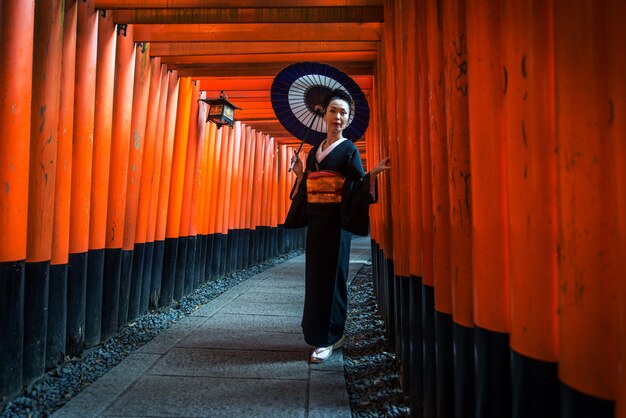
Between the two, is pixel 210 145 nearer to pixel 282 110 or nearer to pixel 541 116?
pixel 282 110

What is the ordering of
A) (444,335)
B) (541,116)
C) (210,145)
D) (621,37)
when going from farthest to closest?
(210,145), (444,335), (541,116), (621,37)

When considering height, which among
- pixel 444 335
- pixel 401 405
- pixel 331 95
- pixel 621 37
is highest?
pixel 331 95

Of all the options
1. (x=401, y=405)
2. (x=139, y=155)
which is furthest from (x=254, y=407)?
(x=139, y=155)

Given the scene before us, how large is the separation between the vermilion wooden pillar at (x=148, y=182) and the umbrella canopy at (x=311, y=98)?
164cm

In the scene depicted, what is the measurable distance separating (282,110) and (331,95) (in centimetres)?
67

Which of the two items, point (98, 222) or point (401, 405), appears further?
point (98, 222)

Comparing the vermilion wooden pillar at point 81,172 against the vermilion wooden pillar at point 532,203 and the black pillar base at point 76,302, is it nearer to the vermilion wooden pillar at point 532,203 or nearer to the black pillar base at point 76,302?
the black pillar base at point 76,302

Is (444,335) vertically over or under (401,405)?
over

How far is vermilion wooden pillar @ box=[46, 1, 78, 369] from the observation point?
3039 mm

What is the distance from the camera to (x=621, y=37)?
86 cm

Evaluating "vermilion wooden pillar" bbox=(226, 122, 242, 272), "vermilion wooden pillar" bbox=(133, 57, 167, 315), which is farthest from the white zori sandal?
"vermilion wooden pillar" bbox=(226, 122, 242, 272)

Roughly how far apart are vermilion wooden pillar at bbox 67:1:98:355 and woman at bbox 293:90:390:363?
71.0 inches

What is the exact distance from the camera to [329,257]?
3.33 m

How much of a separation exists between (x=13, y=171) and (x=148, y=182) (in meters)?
2.24
